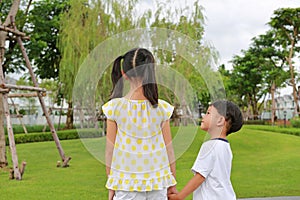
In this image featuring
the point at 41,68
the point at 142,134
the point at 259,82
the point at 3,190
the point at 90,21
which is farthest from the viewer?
the point at 259,82

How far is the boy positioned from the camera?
77.9 inches

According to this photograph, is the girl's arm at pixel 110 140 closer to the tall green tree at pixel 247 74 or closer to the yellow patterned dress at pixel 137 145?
the yellow patterned dress at pixel 137 145

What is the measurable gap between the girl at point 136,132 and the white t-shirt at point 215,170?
26 cm

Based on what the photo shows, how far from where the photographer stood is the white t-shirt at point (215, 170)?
1.98 m

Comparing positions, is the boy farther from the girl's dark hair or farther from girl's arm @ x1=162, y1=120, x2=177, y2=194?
the girl's dark hair

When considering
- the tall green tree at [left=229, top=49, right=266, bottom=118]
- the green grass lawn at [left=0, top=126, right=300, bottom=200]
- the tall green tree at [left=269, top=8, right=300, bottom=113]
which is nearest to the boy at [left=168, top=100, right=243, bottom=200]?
the green grass lawn at [left=0, top=126, right=300, bottom=200]

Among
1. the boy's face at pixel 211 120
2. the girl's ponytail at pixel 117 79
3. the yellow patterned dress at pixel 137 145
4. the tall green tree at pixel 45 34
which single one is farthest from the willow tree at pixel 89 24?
the yellow patterned dress at pixel 137 145

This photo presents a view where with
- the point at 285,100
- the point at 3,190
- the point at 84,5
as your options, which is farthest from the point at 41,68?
the point at 285,100

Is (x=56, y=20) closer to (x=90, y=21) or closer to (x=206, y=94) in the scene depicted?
(x=90, y=21)

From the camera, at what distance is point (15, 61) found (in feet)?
56.6

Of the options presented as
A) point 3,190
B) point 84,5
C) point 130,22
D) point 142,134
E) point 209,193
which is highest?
point 84,5

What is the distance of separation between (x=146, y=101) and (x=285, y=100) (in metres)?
38.2

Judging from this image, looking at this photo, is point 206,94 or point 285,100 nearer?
point 206,94

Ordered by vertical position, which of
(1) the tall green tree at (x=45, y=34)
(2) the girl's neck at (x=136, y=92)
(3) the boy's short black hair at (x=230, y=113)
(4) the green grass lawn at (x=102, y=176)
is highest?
(1) the tall green tree at (x=45, y=34)
